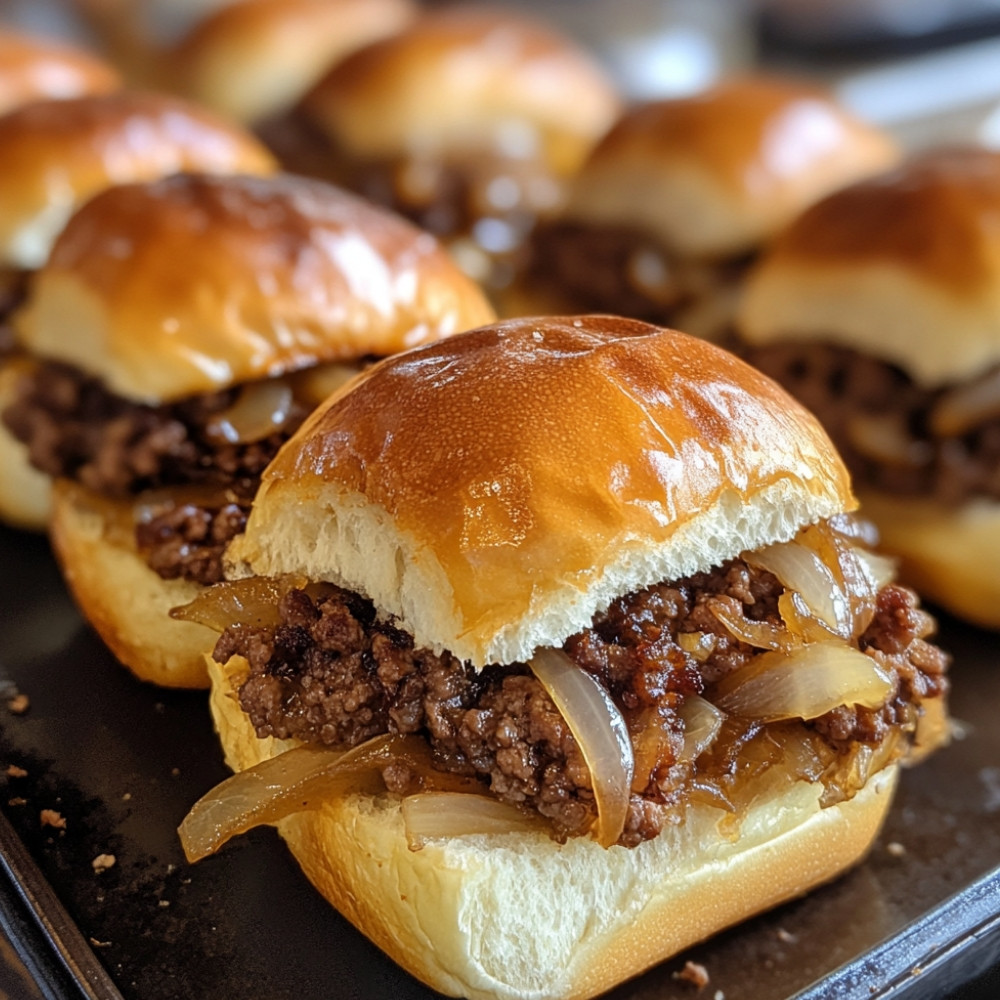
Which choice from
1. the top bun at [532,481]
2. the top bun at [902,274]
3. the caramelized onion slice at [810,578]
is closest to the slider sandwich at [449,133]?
the top bun at [902,274]

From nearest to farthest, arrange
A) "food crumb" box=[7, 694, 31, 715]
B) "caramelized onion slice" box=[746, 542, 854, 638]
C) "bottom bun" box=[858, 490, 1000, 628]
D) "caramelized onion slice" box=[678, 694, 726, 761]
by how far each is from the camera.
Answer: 1. "caramelized onion slice" box=[678, 694, 726, 761]
2. "caramelized onion slice" box=[746, 542, 854, 638]
3. "food crumb" box=[7, 694, 31, 715]
4. "bottom bun" box=[858, 490, 1000, 628]

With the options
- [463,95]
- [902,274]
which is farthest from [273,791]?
[463,95]

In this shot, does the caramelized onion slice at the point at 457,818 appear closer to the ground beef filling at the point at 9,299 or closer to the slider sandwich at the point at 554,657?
the slider sandwich at the point at 554,657

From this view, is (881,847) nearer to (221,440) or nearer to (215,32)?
(221,440)

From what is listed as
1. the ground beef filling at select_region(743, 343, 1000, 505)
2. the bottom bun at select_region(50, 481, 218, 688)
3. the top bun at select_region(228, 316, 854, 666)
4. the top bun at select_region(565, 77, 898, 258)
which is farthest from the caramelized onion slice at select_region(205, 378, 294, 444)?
the top bun at select_region(565, 77, 898, 258)

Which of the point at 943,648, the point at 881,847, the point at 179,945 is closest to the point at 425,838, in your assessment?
the point at 179,945

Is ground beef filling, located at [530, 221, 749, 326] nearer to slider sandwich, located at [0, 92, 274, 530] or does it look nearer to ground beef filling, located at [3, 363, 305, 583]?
slider sandwich, located at [0, 92, 274, 530]
